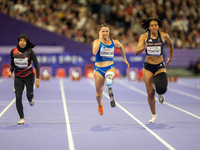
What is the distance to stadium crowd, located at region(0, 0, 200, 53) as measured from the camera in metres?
23.5

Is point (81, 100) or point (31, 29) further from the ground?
point (31, 29)

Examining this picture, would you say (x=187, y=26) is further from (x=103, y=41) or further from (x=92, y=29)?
(x=103, y=41)

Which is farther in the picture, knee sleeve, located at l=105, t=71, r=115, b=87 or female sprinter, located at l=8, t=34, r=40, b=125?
knee sleeve, located at l=105, t=71, r=115, b=87

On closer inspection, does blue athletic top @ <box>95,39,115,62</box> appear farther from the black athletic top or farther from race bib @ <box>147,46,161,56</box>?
the black athletic top

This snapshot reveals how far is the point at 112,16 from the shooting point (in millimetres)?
25906

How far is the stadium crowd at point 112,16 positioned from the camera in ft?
77.2

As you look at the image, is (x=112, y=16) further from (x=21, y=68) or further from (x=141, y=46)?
(x=21, y=68)

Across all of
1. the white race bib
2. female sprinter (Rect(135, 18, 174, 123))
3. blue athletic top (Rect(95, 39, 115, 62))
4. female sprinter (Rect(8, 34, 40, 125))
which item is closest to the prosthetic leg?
blue athletic top (Rect(95, 39, 115, 62))

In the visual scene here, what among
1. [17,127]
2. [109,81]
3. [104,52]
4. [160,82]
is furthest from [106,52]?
[17,127]

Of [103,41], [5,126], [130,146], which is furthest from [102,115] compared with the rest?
[130,146]

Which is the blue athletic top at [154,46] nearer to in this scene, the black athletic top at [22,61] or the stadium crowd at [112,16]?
the black athletic top at [22,61]

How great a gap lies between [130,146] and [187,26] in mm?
21812

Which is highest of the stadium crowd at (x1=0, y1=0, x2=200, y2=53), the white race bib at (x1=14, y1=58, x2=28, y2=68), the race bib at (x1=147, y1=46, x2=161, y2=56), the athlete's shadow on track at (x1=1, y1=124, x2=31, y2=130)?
the stadium crowd at (x1=0, y1=0, x2=200, y2=53)

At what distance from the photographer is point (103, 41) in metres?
8.38
